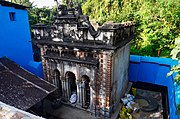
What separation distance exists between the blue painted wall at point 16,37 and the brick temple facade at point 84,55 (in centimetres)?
334

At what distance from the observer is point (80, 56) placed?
7703mm

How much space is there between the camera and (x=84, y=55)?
7.59 metres

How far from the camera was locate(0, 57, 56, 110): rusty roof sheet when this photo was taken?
6.55 meters

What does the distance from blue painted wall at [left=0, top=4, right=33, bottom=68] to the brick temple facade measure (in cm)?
334

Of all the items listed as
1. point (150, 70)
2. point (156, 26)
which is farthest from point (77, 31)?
point (156, 26)

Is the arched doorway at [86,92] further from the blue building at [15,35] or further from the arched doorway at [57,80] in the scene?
Result: the blue building at [15,35]

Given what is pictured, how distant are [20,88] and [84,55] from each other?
3581 mm

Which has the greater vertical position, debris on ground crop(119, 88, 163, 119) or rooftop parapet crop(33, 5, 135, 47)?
rooftop parapet crop(33, 5, 135, 47)

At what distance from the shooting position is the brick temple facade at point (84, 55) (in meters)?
7.02

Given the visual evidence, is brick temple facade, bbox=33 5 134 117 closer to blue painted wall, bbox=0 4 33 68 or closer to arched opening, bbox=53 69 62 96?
arched opening, bbox=53 69 62 96

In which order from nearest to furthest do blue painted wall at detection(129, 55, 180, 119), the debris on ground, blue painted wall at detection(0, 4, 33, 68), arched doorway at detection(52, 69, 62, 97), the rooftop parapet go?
the rooftop parapet → the debris on ground → arched doorway at detection(52, 69, 62, 97) → blue painted wall at detection(0, 4, 33, 68) → blue painted wall at detection(129, 55, 180, 119)

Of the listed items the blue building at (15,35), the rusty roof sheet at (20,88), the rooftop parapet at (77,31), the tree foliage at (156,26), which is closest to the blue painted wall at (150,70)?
the tree foliage at (156,26)

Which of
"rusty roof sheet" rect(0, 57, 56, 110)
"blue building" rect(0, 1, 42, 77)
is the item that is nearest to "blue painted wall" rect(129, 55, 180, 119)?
"rusty roof sheet" rect(0, 57, 56, 110)

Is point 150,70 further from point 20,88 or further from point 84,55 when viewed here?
point 20,88
